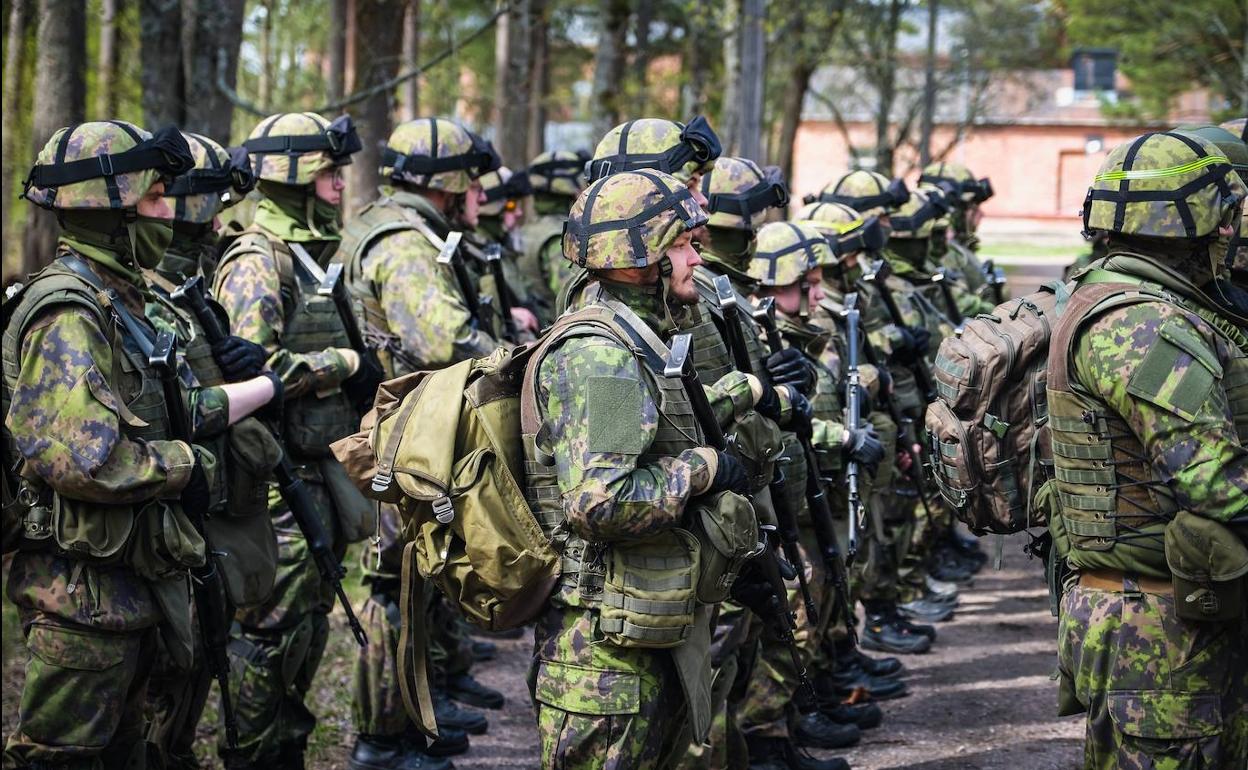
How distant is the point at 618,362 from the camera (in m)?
4.04

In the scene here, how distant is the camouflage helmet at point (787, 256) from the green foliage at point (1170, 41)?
49.1 ft

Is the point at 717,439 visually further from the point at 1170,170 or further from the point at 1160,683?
the point at 1170,170

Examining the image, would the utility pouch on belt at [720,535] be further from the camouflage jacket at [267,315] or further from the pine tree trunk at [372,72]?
the pine tree trunk at [372,72]

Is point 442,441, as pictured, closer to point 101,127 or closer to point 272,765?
point 101,127

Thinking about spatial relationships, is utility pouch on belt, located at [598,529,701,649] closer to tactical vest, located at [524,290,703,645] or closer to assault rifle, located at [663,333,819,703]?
tactical vest, located at [524,290,703,645]

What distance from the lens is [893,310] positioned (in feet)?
27.3

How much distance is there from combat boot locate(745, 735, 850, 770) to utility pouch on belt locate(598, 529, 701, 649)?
2438mm

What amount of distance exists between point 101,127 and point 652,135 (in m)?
2.16

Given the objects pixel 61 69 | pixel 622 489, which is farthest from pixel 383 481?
pixel 61 69

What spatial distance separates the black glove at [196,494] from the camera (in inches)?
186

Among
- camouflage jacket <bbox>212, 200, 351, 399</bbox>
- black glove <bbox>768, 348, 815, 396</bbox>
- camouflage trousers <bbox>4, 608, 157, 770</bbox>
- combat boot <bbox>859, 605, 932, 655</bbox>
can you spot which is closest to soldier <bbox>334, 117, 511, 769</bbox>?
camouflage jacket <bbox>212, 200, 351, 399</bbox>

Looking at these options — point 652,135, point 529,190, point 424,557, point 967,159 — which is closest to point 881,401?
point 652,135

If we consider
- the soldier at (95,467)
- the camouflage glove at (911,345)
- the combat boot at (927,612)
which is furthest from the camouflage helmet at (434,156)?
the combat boot at (927,612)

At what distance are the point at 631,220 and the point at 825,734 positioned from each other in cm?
376
